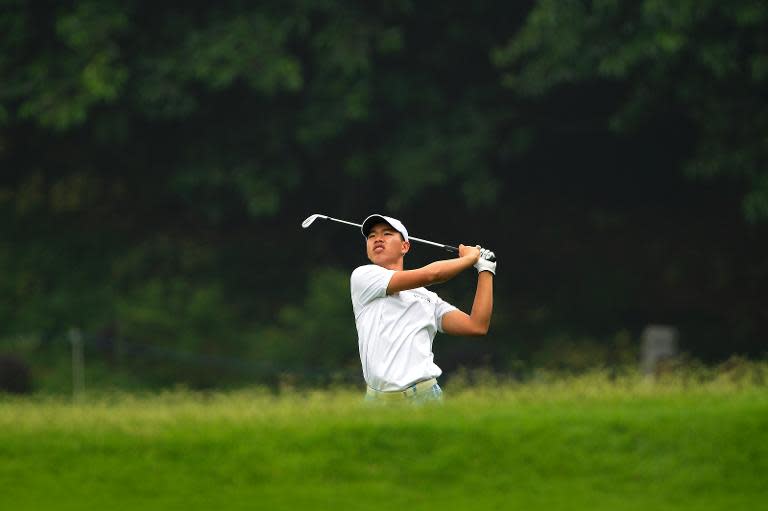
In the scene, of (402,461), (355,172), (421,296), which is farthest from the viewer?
(355,172)

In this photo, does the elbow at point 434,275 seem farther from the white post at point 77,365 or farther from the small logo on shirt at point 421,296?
the white post at point 77,365

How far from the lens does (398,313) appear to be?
8820 mm

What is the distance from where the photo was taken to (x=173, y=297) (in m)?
25.1

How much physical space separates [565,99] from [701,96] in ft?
12.8

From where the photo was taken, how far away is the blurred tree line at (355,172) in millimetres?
23047

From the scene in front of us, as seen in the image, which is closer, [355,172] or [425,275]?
[425,275]

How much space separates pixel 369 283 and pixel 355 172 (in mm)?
16656

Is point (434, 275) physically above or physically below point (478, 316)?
above

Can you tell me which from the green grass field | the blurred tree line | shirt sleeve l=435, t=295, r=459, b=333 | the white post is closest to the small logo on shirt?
shirt sleeve l=435, t=295, r=459, b=333

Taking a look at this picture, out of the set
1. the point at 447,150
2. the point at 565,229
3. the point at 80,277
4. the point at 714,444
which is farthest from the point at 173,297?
the point at 714,444

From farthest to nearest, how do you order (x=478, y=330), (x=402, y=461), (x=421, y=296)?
(x=478, y=330), (x=421, y=296), (x=402, y=461)

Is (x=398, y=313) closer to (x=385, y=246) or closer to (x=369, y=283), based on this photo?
(x=369, y=283)

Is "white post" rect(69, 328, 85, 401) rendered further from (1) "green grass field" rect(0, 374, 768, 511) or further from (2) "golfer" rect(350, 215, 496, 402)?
(1) "green grass field" rect(0, 374, 768, 511)

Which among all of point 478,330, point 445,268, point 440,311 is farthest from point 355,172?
point 445,268
